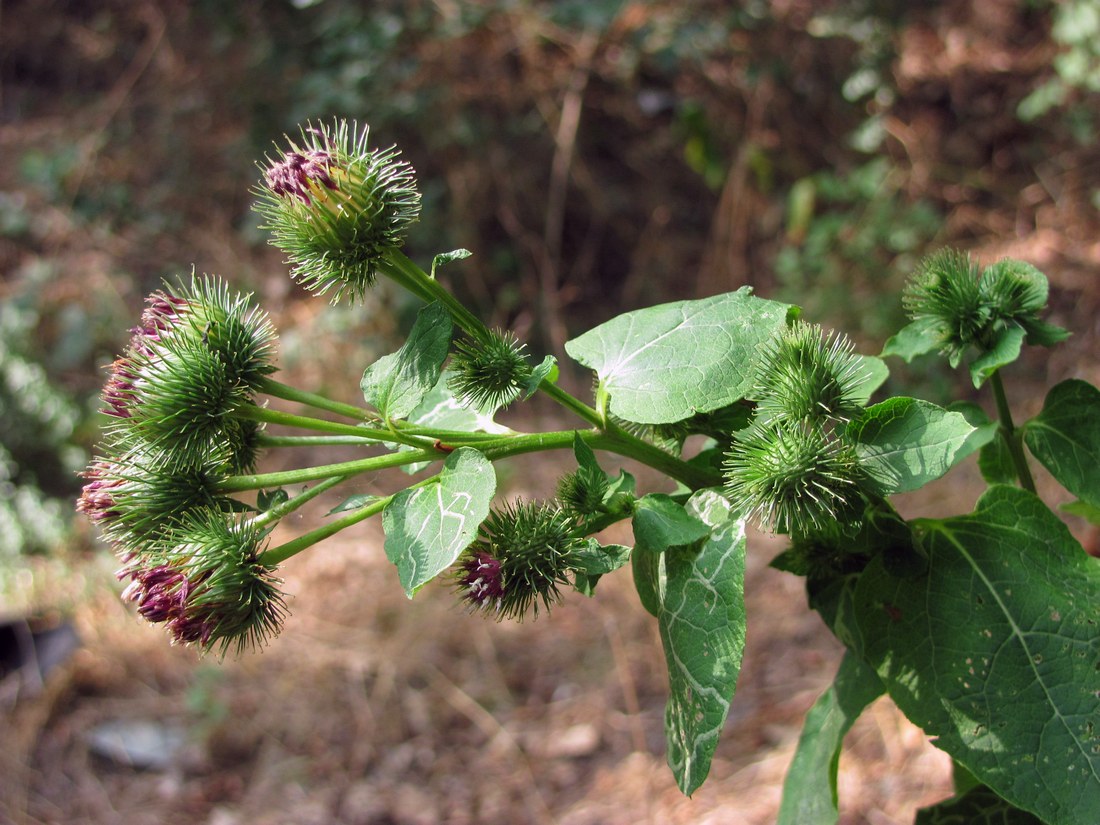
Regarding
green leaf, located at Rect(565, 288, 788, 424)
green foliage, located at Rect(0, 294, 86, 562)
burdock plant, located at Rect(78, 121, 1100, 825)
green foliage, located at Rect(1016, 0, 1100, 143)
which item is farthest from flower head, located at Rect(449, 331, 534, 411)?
green foliage, located at Rect(0, 294, 86, 562)

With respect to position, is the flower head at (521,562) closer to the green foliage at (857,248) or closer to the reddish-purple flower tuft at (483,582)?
the reddish-purple flower tuft at (483,582)

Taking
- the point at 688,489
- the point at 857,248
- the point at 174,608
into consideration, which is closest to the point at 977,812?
the point at 688,489

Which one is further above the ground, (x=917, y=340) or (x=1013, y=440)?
(x=917, y=340)

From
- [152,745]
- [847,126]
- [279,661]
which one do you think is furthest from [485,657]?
[847,126]

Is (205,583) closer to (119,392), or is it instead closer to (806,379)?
(119,392)

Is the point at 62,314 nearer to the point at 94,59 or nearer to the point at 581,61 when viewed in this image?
the point at 94,59

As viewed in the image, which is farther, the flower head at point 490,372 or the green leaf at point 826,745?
the green leaf at point 826,745

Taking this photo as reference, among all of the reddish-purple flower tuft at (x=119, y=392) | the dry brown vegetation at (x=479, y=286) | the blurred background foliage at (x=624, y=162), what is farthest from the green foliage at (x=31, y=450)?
the reddish-purple flower tuft at (x=119, y=392)
